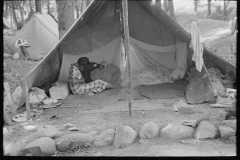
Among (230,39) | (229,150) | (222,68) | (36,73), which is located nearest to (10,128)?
(36,73)

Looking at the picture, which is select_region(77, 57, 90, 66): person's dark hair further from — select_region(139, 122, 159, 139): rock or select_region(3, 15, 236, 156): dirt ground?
select_region(139, 122, 159, 139): rock

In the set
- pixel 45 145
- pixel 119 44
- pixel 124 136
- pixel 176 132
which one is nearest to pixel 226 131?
pixel 176 132

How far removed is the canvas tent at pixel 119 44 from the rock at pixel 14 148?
8.45 feet

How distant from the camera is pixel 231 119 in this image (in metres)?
3.70

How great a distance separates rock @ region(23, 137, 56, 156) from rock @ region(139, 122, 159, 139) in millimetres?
1157

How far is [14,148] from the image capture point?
325cm

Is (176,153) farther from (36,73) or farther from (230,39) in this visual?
(230,39)

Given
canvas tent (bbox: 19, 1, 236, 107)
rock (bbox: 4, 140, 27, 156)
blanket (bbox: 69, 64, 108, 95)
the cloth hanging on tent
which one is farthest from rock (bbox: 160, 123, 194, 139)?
canvas tent (bbox: 19, 1, 236, 107)

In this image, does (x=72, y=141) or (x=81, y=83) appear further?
(x=81, y=83)

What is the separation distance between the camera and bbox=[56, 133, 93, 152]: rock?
3.30 metres

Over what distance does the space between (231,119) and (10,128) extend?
3214mm

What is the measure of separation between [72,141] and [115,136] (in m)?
0.57

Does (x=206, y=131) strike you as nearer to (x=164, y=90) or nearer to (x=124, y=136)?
(x=124, y=136)

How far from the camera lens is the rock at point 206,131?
11.3ft
